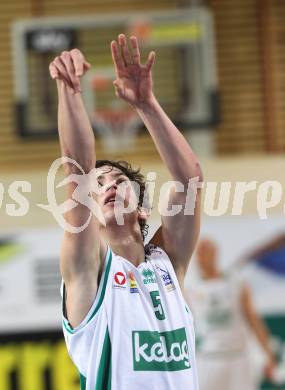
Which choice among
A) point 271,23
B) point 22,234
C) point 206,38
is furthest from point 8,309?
point 271,23

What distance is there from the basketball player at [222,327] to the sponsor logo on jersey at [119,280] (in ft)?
15.4

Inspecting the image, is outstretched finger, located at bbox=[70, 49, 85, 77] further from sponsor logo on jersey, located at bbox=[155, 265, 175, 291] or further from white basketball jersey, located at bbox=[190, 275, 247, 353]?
white basketball jersey, located at bbox=[190, 275, 247, 353]

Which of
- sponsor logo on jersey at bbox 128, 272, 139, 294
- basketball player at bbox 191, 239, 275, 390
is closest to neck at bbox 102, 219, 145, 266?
sponsor logo on jersey at bbox 128, 272, 139, 294

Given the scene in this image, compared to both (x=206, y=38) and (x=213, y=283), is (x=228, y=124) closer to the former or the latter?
(x=206, y=38)

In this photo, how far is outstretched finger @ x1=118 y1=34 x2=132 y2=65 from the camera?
10.5 ft

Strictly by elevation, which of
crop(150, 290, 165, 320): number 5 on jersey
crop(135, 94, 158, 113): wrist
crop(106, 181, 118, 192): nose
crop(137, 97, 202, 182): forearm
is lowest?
crop(150, 290, 165, 320): number 5 on jersey

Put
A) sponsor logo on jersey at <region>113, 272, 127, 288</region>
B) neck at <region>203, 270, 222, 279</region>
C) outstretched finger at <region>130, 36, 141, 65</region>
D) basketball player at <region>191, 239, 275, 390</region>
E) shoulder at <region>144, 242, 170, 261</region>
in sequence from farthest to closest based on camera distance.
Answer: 1. neck at <region>203, 270, 222, 279</region>
2. basketball player at <region>191, 239, 275, 390</region>
3. shoulder at <region>144, 242, 170, 261</region>
4. sponsor logo on jersey at <region>113, 272, 127, 288</region>
5. outstretched finger at <region>130, 36, 141, 65</region>

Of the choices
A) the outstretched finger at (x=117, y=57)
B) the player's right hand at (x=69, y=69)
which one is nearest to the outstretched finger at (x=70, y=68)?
the player's right hand at (x=69, y=69)

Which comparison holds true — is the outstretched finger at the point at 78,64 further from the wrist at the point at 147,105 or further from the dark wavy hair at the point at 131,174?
the dark wavy hair at the point at 131,174

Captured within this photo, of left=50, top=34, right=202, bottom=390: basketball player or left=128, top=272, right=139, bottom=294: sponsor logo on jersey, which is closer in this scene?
left=50, top=34, right=202, bottom=390: basketball player

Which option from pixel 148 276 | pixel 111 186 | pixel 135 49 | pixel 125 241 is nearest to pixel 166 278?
pixel 148 276

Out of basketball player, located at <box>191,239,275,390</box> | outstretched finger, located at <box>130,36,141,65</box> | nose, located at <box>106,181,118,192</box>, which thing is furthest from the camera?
basketball player, located at <box>191,239,275,390</box>

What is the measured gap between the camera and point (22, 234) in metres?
8.06

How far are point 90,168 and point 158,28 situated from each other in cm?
693
